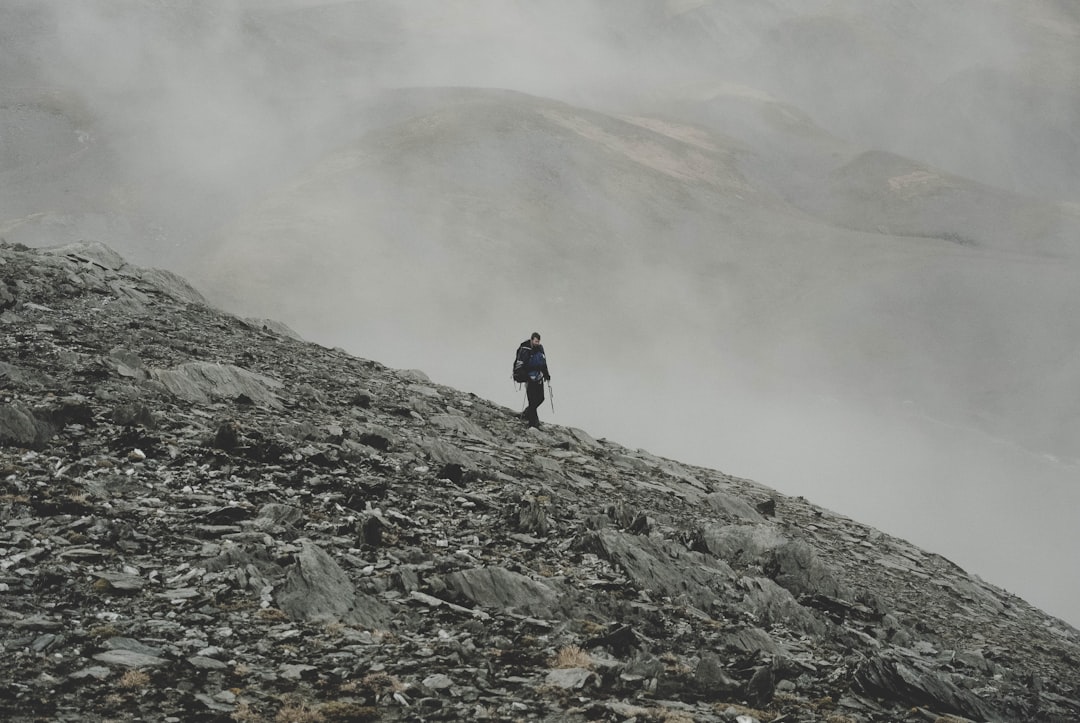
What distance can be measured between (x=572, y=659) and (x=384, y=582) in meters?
3.19

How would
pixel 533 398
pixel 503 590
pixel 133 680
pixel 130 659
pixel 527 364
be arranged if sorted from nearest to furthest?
pixel 133 680, pixel 130 659, pixel 503 590, pixel 527 364, pixel 533 398

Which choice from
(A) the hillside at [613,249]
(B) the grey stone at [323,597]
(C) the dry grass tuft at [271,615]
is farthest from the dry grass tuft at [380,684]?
(A) the hillside at [613,249]

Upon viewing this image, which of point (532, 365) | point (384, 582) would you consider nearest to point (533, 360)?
point (532, 365)

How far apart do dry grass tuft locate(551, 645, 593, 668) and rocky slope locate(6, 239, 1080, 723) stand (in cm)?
4

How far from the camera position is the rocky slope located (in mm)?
9492

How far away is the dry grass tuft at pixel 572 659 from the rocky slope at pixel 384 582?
37 millimetres

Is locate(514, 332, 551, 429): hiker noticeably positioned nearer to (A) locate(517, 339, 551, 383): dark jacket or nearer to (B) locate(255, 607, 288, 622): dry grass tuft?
(A) locate(517, 339, 551, 383): dark jacket

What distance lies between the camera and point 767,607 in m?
15.7

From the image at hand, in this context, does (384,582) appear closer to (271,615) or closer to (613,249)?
(271,615)

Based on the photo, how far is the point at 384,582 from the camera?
12.3 meters

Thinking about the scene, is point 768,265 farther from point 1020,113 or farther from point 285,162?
point 1020,113

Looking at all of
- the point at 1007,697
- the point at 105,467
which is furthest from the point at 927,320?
the point at 105,467

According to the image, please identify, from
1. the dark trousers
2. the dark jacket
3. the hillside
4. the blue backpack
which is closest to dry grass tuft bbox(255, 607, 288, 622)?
the blue backpack

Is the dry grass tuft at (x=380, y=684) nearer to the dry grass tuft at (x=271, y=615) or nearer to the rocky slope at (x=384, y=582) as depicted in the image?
the rocky slope at (x=384, y=582)
